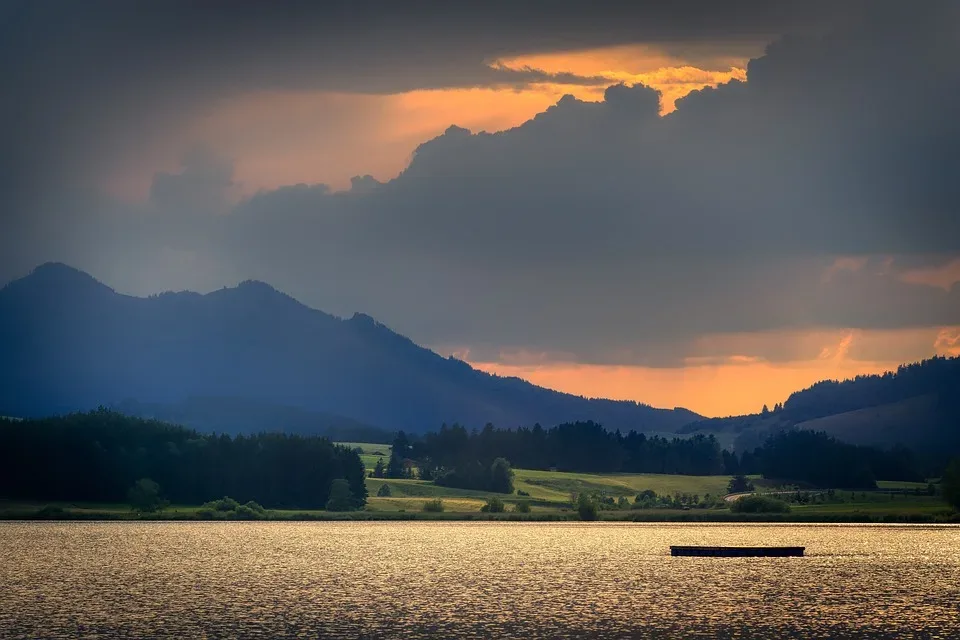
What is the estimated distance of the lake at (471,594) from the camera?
96.0 meters

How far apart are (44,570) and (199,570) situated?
55.7ft

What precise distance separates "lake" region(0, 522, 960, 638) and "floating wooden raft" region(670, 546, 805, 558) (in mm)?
3904

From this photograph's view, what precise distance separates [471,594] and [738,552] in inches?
2726

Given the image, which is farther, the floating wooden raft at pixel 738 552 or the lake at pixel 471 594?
the floating wooden raft at pixel 738 552

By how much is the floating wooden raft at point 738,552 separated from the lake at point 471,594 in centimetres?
390

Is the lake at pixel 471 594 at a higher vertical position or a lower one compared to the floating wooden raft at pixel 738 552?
lower

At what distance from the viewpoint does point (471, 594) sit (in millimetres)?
121438

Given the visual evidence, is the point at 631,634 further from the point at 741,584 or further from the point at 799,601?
the point at 741,584

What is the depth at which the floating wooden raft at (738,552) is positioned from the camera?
584 feet

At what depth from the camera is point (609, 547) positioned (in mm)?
199375

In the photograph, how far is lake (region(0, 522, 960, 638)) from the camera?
315 ft

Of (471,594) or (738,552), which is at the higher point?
(738,552)

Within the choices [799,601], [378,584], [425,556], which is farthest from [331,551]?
[799,601]

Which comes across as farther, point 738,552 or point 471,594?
point 738,552
